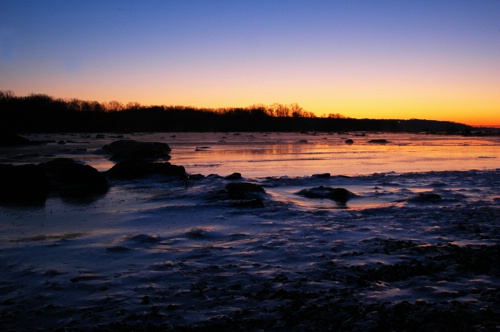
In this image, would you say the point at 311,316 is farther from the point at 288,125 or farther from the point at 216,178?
the point at 288,125

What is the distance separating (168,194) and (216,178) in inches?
133

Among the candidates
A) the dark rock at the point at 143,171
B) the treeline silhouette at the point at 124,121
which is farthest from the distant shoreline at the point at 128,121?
the dark rock at the point at 143,171

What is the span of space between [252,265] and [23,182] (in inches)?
385

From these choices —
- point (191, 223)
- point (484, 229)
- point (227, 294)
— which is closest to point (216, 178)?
point (191, 223)

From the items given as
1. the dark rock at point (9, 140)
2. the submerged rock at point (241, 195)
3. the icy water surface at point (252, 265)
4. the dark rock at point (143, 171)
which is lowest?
the icy water surface at point (252, 265)

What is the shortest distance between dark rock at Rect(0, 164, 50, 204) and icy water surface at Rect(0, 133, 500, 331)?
241 cm

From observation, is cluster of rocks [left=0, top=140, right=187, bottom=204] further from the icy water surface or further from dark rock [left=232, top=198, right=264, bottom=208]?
dark rock [left=232, top=198, right=264, bottom=208]

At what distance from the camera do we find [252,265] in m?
5.46

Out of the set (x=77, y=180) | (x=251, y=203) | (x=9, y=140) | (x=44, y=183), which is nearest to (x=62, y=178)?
(x=77, y=180)

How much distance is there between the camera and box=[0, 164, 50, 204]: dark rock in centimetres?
1176

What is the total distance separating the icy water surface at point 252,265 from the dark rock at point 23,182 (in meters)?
2.41

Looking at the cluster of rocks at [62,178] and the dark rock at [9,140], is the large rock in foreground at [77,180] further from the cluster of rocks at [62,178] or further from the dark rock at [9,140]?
the dark rock at [9,140]

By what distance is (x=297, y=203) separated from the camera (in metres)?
10.3

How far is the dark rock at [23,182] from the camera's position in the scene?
463 inches
